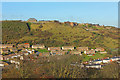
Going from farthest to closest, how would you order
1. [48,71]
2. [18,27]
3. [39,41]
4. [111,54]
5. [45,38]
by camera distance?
[18,27]
[45,38]
[39,41]
[111,54]
[48,71]

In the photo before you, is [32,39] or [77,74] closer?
[77,74]

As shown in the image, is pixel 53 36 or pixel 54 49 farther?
pixel 53 36

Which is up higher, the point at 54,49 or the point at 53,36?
the point at 53,36

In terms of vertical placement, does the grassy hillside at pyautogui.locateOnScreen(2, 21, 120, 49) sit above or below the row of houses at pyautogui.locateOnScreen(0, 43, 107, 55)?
above

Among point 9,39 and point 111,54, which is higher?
point 9,39

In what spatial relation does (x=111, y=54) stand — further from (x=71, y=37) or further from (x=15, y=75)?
(x=15, y=75)

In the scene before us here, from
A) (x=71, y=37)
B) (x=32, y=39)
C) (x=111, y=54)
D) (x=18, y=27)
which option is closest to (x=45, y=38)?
(x=32, y=39)

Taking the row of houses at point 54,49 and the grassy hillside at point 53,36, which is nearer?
the row of houses at point 54,49

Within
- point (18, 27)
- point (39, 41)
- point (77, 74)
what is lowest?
point (77, 74)

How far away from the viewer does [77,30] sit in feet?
176

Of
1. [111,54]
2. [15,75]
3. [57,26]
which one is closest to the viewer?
[15,75]

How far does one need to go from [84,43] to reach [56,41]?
6.27m

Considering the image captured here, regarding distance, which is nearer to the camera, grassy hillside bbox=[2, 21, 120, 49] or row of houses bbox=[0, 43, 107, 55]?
row of houses bbox=[0, 43, 107, 55]

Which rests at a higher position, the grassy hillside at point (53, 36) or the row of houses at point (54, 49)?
the grassy hillside at point (53, 36)
